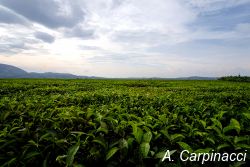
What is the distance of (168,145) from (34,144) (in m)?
1.57

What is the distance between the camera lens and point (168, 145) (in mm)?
2865

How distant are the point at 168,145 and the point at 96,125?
1.01 meters

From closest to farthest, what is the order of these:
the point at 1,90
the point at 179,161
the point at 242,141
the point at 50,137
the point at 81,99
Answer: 1. the point at 179,161
2. the point at 50,137
3. the point at 242,141
4. the point at 81,99
5. the point at 1,90

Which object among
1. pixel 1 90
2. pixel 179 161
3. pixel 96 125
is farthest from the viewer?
pixel 1 90

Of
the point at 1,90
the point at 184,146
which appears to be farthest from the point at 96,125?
the point at 1,90

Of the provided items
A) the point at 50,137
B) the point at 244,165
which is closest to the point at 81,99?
the point at 50,137

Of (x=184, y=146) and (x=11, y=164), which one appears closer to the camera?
(x=11, y=164)

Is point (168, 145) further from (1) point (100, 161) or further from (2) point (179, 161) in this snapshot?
(1) point (100, 161)

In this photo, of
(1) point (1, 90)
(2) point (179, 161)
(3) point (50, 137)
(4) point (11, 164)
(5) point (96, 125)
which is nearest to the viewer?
(4) point (11, 164)

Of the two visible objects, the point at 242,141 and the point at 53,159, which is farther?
the point at 242,141

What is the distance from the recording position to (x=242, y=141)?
9.55ft

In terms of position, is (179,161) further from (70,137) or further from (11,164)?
(11,164)

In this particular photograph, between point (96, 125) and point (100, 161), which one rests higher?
point (96, 125)

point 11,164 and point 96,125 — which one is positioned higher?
point 96,125
